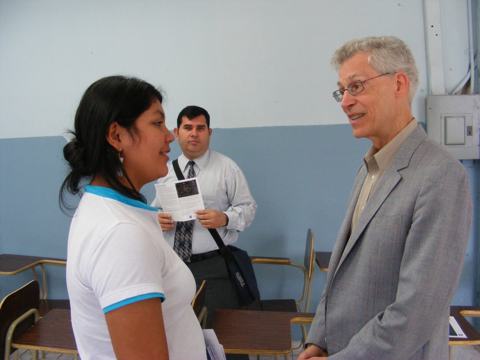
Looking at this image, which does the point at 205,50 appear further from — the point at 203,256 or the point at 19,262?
the point at 19,262

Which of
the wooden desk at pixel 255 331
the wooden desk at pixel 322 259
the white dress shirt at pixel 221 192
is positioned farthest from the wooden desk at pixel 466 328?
the white dress shirt at pixel 221 192

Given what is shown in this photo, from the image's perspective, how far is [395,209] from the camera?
0.90 m

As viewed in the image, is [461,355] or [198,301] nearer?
[198,301]

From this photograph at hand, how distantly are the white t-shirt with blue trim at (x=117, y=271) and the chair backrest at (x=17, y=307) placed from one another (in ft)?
3.65

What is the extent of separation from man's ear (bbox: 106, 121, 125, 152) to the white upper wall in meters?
2.00

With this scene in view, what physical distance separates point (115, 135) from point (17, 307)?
1456 mm

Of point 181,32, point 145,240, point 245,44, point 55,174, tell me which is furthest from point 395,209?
point 55,174

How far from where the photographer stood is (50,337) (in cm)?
168

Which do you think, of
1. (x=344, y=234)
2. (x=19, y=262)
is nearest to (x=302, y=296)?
(x=344, y=234)

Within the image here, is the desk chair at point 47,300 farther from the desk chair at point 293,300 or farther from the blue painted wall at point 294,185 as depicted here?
the desk chair at point 293,300

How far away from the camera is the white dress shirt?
7.10 feet

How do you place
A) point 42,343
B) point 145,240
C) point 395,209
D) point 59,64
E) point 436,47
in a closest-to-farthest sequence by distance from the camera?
point 145,240
point 395,209
point 42,343
point 436,47
point 59,64

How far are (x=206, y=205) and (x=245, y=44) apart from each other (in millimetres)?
1325

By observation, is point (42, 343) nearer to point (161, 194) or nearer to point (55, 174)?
point (161, 194)
